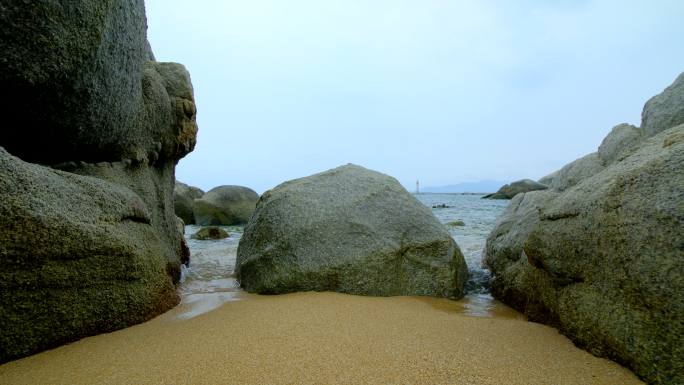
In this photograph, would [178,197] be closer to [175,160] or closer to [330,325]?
[175,160]

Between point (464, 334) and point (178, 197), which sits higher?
point (178, 197)

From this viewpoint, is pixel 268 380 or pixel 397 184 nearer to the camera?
pixel 268 380

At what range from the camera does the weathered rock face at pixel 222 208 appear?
13.6 m

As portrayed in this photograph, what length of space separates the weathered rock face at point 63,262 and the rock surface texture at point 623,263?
2.64 meters

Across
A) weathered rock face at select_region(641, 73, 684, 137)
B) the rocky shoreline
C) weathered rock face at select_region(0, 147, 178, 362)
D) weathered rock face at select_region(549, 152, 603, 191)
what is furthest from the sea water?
weathered rock face at select_region(641, 73, 684, 137)

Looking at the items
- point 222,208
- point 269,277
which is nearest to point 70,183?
point 269,277

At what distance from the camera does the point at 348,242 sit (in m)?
3.60

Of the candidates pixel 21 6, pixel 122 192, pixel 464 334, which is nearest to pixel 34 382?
pixel 122 192

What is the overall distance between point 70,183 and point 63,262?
22.0 inches

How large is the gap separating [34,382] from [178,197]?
13012 mm

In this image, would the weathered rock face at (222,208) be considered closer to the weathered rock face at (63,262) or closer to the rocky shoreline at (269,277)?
the rocky shoreline at (269,277)

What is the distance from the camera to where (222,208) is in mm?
13547

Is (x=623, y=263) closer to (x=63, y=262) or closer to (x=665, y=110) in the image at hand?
(x=63, y=262)

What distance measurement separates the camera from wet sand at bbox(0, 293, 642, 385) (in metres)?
1.71
